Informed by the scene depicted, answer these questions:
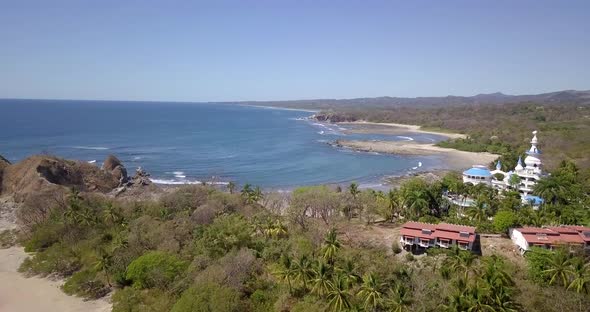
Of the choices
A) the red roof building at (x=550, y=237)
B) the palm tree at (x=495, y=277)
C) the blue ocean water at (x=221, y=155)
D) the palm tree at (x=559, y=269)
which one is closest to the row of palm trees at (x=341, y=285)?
the palm tree at (x=495, y=277)

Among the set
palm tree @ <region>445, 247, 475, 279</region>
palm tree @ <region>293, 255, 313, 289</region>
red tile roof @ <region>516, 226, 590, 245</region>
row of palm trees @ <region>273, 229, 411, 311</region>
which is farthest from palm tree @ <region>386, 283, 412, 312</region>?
red tile roof @ <region>516, 226, 590, 245</region>

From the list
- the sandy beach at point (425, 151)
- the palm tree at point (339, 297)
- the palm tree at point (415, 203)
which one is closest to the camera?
the palm tree at point (339, 297)

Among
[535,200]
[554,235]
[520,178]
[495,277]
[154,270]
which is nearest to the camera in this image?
[495,277]

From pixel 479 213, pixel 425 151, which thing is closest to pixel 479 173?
pixel 479 213

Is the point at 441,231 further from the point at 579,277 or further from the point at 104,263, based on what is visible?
the point at 104,263

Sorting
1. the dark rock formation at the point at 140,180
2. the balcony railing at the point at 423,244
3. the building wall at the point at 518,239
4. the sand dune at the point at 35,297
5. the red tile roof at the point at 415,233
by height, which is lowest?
the sand dune at the point at 35,297

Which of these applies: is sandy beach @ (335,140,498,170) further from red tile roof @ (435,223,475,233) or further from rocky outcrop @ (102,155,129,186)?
rocky outcrop @ (102,155,129,186)

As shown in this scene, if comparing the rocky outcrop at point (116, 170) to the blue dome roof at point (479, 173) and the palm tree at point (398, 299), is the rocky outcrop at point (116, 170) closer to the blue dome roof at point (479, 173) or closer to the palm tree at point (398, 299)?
the blue dome roof at point (479, 173)
